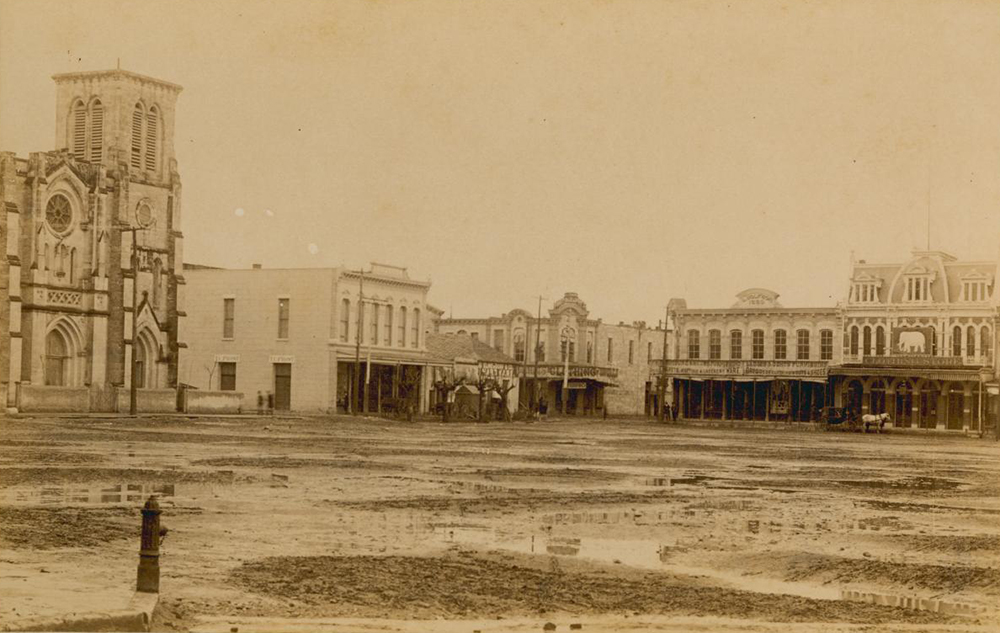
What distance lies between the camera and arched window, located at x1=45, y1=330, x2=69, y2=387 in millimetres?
55594

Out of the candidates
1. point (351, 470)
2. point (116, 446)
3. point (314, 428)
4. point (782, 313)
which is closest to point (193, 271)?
point (314, 428)

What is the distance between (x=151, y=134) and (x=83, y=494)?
46363mm

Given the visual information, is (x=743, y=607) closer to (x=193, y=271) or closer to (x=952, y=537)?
(x=952, y=537)

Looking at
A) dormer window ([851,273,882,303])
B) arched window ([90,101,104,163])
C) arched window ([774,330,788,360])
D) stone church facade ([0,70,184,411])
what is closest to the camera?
stone church facade ([0,70,184,411])

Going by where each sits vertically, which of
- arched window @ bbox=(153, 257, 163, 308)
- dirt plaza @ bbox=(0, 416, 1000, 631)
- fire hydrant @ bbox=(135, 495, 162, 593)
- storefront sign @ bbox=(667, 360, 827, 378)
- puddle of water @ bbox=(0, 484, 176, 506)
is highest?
arched window @ bbox=(153, 257, 163, 308)

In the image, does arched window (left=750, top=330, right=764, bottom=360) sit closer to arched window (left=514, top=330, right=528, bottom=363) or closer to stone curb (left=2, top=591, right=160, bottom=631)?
arched window (left=514, top=330, right=528, bottom=363)

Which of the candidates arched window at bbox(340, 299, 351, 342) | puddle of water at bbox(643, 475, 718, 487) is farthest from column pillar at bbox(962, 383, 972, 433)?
puddle of water at bbox(643, 475, 718, 487)

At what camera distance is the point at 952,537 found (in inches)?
615

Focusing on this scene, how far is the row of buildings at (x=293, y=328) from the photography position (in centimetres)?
5469

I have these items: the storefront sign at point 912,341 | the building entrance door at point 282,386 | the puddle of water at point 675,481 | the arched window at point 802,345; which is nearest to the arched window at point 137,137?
the building entrance door at point 282,386

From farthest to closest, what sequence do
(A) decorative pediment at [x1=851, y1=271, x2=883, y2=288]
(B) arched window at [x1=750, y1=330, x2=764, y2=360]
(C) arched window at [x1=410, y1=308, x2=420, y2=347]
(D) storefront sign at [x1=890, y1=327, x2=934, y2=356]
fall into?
(B) arched window at [x1=750, y1=330, x2=764, y2=360], (A) decorative pediment at [x1=851, y1=271, x2=883, y2=288], (C) arched window at [x1=410, y1=308, x2=420, y2=347], (D) storefront sign at [x1=890, y1=327, x2=934, y2=356]

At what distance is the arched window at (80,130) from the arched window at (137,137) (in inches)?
83.4

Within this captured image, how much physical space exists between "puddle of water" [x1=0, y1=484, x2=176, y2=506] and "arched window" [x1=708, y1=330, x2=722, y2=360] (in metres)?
64.0

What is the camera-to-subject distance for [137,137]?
6031 cm
